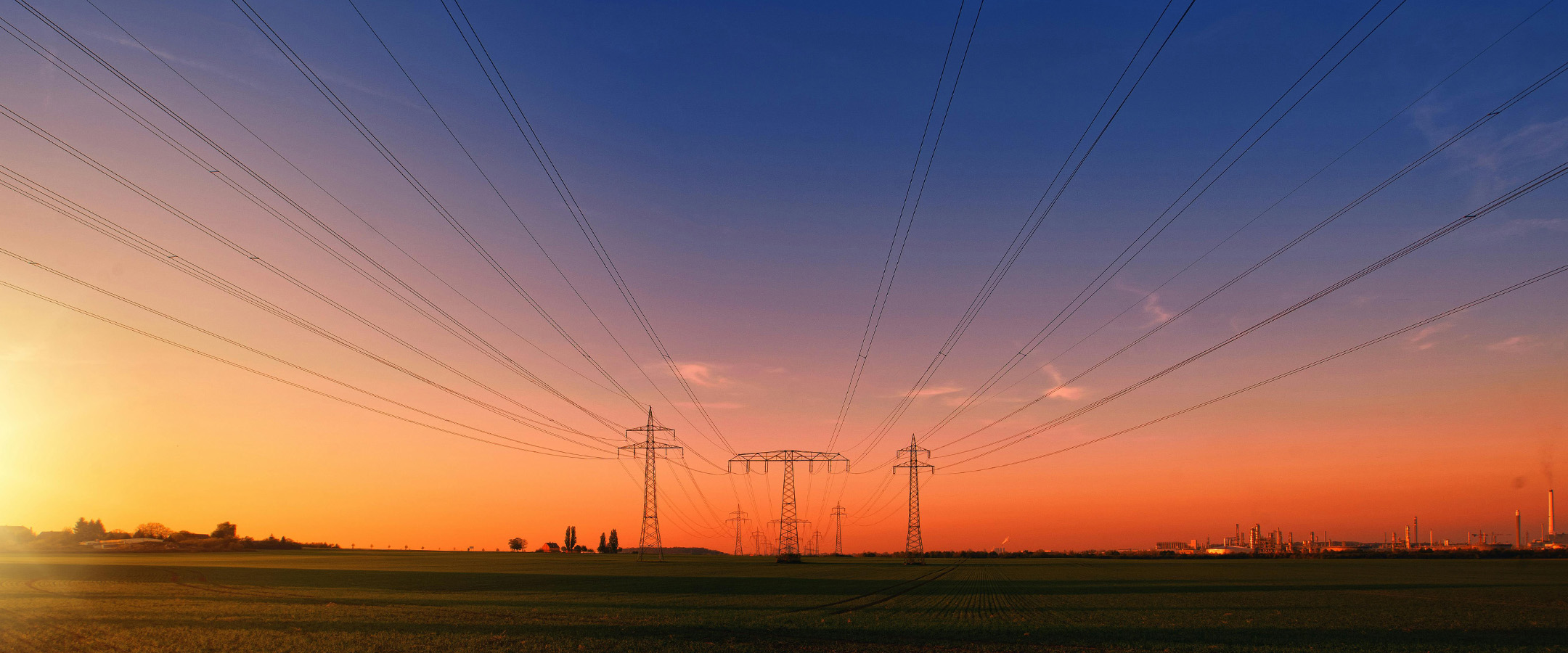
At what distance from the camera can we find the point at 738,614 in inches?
1382

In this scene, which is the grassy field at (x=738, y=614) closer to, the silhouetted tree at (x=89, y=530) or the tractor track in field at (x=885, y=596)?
the tractor track in field at (x=885, y=596)

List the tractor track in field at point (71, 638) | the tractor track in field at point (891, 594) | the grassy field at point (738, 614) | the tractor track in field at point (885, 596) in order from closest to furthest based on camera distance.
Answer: the tractor track in field at point (71, 638) < the grassy field at point (738, 614) < the tractor track in field at point (885, 596) < the tractor track in field at point (891, 594)

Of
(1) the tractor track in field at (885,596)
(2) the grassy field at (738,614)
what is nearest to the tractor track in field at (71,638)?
(2) the grassy field at (738,614)

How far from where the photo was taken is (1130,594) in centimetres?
5056

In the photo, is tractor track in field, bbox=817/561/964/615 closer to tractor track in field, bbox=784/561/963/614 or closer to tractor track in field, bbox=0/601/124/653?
tractor track in field, bbox=784/561/963/614

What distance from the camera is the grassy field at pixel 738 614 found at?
25859mm

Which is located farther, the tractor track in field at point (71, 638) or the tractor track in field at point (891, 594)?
the tractor track in field at point (891, 594)

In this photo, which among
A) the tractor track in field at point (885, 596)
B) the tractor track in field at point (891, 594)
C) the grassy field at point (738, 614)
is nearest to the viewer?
the grassy field at point (738, 614)

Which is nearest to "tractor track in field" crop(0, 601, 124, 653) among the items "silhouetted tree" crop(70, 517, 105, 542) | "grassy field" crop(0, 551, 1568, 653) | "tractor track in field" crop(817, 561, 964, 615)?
"grassy field" crop(0, 551, 1568, 653)

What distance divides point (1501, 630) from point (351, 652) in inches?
1606

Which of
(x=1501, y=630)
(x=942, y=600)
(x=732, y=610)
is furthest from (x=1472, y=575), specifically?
(x=732, y=610)

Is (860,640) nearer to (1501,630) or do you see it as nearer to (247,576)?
(1501,630)

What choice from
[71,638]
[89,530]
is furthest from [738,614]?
[89,530]

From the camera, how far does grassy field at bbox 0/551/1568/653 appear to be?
2586 centimetres
